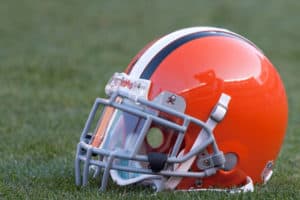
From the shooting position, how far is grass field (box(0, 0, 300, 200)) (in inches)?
185

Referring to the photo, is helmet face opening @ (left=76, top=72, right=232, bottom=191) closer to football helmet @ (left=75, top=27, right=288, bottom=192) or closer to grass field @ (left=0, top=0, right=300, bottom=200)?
football helmet @ (left=75, top=27, right=288, bottom=192)

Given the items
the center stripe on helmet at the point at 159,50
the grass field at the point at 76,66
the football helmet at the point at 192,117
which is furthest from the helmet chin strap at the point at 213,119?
the center stripe on helmet at the point at 159,50

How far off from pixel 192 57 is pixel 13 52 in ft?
26.0

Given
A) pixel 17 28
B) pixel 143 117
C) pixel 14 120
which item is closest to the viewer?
pixel 143 117

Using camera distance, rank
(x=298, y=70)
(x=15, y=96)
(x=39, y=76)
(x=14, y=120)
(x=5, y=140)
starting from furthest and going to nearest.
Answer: (x=298, y=70)
(x=39, y=76)
(x=15, y=96)
(x=14, y=120)
(x=5, y=140)

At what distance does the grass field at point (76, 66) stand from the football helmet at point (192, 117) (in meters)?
0.14

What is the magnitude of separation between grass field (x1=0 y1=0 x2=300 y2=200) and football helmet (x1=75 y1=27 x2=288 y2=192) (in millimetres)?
136

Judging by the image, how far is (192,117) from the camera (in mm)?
4148

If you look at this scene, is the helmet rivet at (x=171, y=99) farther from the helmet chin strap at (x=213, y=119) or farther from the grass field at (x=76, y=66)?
the grass field at (x=76, y=66)

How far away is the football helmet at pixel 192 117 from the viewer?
4133mm

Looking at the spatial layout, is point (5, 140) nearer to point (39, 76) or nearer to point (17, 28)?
point (39, 76)

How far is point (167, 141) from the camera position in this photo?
14.0 feet

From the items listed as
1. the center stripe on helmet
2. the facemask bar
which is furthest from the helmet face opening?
the center stripe on helmet

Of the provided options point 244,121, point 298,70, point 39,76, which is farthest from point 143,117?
point 298,70
